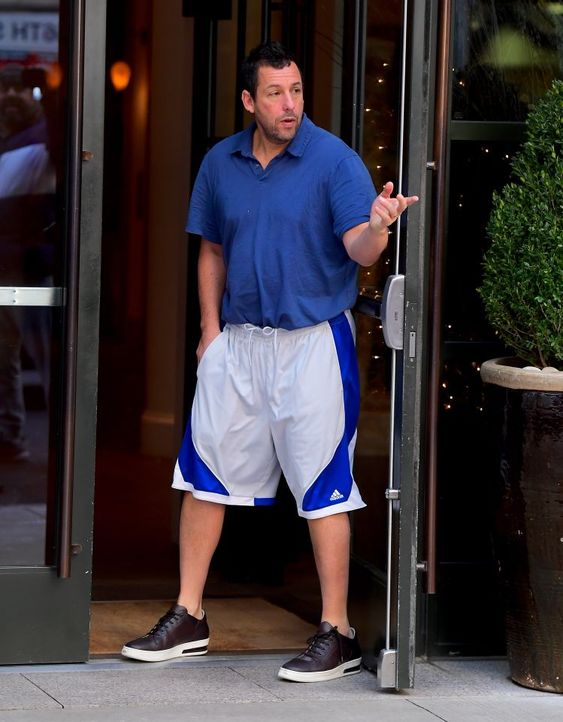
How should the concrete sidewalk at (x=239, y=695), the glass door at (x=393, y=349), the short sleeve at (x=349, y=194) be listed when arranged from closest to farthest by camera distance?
the concrete sidewalk at (x=239, y=695) < the glass door at (x=393, y=349) < the short sleeve at (x=349, y=194)

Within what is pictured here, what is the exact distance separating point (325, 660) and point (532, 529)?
76 cm

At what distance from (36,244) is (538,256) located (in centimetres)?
152

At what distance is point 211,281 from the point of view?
16.4 ft

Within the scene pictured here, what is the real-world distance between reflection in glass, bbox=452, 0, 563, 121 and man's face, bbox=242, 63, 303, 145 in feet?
1.87

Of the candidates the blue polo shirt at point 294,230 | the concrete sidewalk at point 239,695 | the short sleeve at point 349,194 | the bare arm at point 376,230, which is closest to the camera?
the bare arm at point 376,230

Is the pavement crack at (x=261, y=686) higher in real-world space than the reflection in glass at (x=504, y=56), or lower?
lower

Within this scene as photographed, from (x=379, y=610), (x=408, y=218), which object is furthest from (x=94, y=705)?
(x=408, y=218)

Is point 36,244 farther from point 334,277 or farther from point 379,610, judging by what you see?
point 379,610

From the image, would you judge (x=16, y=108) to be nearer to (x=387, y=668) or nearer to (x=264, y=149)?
(x=264, y=149)

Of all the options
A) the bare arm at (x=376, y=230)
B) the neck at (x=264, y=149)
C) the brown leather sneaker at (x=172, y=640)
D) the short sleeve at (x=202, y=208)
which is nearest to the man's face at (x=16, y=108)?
the short sleeve at (x=202, y=208)

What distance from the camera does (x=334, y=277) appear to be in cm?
472

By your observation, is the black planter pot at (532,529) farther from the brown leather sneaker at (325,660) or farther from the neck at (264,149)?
the neck at (264,149)

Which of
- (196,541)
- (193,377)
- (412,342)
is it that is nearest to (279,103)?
(412,342)

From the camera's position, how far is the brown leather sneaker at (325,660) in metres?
4.68
